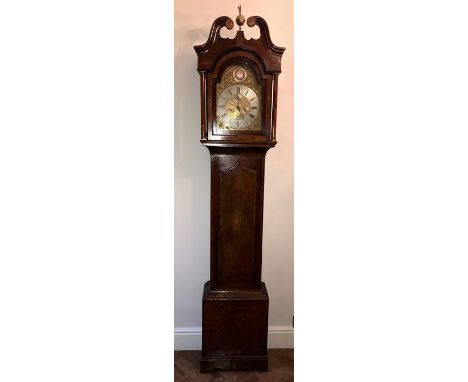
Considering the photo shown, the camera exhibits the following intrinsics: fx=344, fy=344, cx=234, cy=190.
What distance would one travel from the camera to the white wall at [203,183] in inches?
92.9

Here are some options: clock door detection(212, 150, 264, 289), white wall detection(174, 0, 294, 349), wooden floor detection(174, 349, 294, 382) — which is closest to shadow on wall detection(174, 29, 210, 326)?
white wall detection(174, 0, 294, 349)

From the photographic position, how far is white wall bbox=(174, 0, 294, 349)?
236 centimetres

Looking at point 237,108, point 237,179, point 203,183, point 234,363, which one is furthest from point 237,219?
point 234,363

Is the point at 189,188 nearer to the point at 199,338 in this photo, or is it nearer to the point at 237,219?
the point at 237,219

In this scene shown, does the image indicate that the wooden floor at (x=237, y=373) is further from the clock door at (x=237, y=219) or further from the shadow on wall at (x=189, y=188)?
the clock door at (x=237, y=219)

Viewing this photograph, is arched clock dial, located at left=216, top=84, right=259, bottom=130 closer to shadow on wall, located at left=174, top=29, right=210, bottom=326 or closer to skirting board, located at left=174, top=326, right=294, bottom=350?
shadow on wall, located at left=174, top=29, right=210, bottom=326

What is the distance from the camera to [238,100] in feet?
6.77
